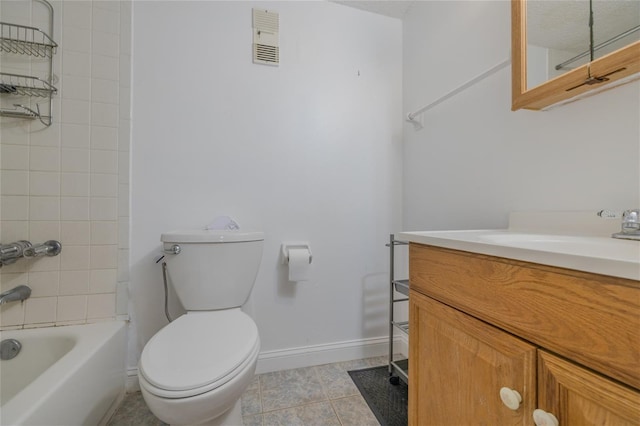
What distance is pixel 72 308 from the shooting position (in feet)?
3.97

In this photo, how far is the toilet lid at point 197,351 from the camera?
0.73 metres

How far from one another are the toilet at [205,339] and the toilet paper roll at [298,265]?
198 millimetres

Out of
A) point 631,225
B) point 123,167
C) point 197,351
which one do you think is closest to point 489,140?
point 631,225

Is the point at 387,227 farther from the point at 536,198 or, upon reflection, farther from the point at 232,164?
the point at 232,164

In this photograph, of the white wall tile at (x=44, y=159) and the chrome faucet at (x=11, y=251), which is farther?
the white wall tile at (x=44, y=159)

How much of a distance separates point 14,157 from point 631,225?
6.97 feet

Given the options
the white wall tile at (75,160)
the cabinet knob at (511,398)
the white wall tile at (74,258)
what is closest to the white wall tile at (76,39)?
the white wall tile at (75,160)

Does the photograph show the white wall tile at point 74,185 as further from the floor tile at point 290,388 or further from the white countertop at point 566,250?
the white countertop at point 566,250

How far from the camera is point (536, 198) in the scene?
912 mm

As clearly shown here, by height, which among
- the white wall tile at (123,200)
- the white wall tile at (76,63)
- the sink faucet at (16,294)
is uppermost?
the white wall tile at (76,63)

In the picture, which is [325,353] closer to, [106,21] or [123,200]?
[123,200]

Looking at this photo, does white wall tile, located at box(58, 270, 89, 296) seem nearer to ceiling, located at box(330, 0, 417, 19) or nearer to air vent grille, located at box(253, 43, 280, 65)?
air vent grille, located at box(253, 43, 280, 65)

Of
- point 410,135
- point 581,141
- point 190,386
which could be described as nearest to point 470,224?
point 581,141

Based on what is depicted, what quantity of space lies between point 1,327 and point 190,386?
43.5 inches
